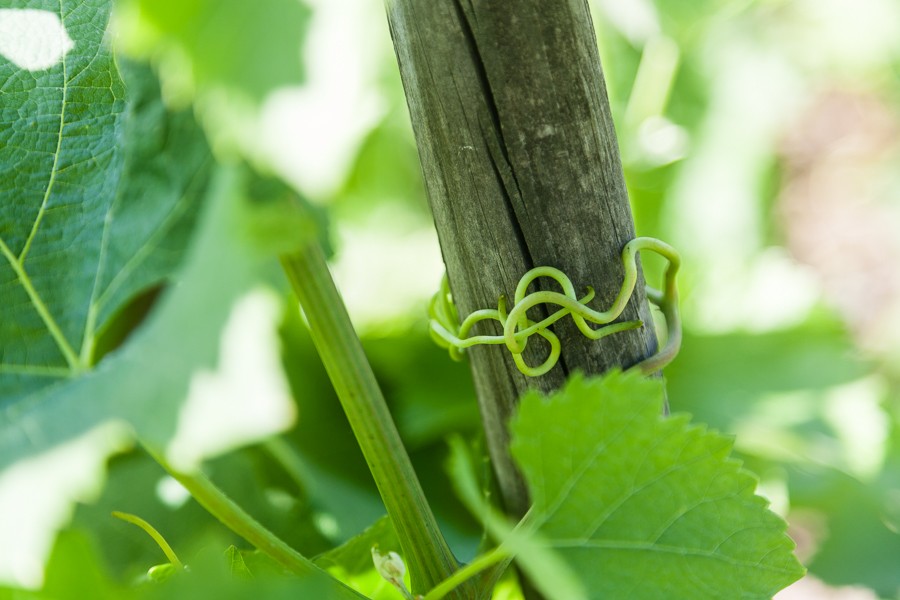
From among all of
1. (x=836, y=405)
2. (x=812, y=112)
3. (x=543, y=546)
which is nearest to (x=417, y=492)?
(x=543, y=546)

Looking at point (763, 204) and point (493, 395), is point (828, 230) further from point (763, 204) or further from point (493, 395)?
point (493, 395)

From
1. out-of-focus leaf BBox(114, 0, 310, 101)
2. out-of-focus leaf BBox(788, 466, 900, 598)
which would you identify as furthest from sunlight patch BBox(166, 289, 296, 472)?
out-of-focus leaf BBox(788, 466, 900, 598)

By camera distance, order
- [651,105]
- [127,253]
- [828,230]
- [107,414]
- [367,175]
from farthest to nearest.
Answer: [828,230]
[367,175]
[651,105]
[127,253]
[107,414]

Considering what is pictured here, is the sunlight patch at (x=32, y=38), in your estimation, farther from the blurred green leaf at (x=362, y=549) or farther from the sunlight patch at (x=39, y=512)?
the blurred green leaf at (x=362, y=549)

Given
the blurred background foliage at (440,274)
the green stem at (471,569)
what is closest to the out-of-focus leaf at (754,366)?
the blurred background foliage at (440,274)

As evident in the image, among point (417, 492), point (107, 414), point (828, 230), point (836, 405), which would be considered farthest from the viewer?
point (828, 230)

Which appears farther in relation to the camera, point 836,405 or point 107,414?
point 836,405

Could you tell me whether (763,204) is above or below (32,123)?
below

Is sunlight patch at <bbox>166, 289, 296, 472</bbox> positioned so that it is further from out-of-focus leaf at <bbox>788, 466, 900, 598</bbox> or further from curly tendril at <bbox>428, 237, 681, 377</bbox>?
out-of-focus leaf at <bbox>788, 466, 900, 598</bbox>
